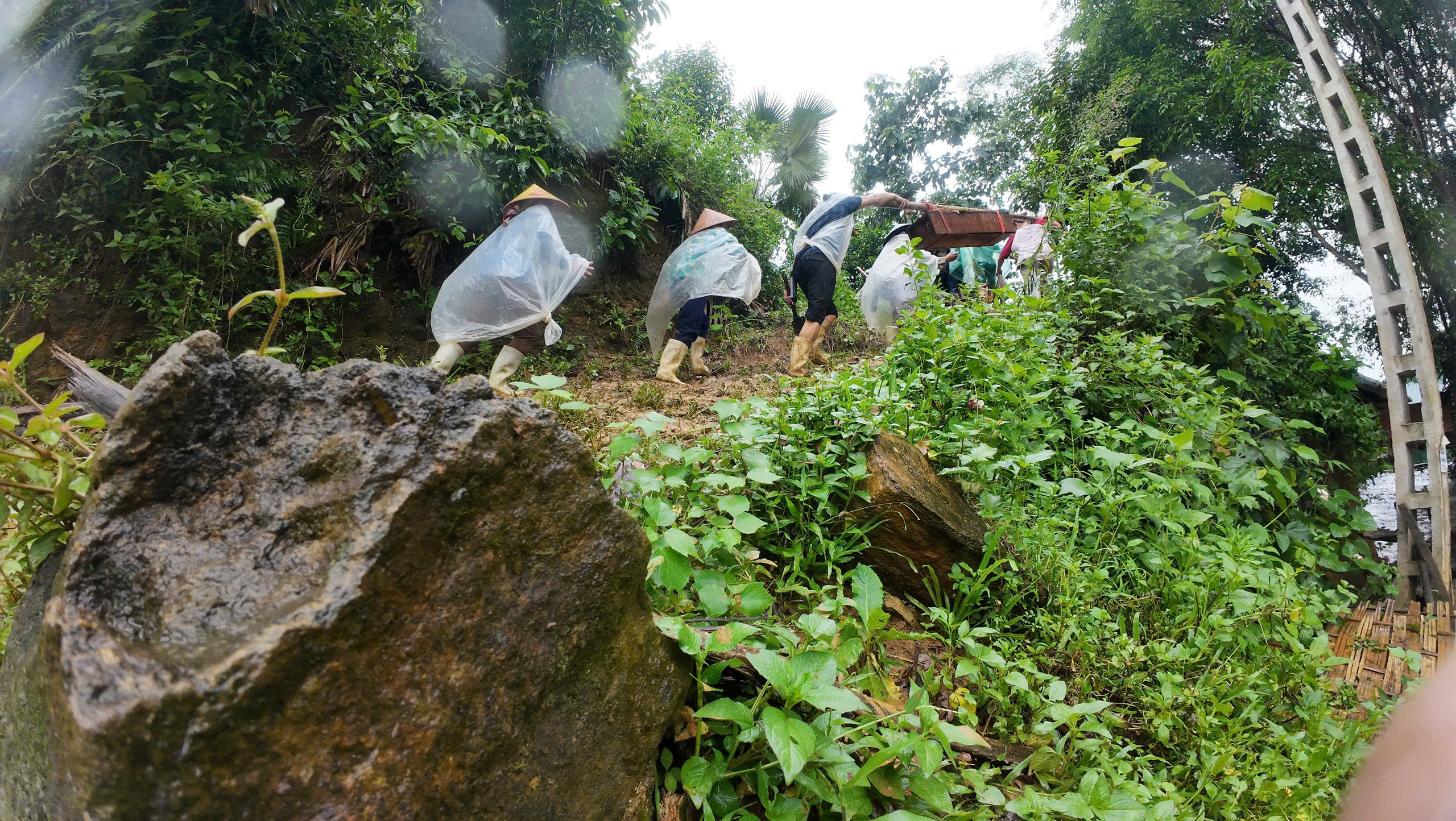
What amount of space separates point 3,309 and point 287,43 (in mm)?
2737

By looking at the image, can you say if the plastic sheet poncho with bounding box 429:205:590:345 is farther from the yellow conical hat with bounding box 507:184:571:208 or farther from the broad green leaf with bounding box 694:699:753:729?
the broad green leaf with bounding box 694:699:753:729

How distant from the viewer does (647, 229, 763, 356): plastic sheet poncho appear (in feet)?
18.3

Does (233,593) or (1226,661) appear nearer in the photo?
(233,593)

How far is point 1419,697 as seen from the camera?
18.8 inches

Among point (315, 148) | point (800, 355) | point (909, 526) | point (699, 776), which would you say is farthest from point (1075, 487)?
point (315, 148)

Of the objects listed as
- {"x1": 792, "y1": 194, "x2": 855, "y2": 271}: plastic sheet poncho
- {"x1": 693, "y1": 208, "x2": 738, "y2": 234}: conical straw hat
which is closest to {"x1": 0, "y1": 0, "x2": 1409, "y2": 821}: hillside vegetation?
{"x1": 693, "y1": 208, "x2": 738, "y2": 234}: conical straw hat

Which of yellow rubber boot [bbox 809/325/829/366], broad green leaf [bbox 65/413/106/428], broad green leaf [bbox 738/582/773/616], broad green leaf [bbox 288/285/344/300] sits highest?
yellow rubber boot [bbox 809/325/829/366]

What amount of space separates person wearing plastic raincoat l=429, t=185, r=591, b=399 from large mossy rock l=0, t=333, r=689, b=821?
3670mm

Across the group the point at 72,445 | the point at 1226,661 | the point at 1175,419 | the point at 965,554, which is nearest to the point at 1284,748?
the point at 1226,661

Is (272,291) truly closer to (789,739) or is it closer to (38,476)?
(38,476)

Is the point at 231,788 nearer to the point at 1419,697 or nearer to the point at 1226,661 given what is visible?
the point at 1419,697

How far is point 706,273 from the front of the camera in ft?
18.3

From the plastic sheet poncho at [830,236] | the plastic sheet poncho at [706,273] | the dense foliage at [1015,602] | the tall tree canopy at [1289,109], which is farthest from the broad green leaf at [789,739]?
the tall tree canopy at [1289,109]

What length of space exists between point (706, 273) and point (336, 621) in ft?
16.3
